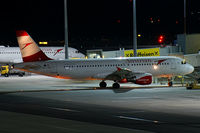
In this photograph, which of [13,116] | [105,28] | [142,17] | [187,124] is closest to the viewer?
[187,124]

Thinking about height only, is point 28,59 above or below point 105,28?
below

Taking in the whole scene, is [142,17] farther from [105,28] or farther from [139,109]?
[139,109]

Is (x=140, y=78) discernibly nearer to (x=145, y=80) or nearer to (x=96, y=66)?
(x=145, y=80)

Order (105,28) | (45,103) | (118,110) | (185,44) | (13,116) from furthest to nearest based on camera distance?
(105,28) → (185,44) → (45,103) → (118,110) → (13,116)

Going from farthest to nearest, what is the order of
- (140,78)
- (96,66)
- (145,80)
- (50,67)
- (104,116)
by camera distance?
(96,66)
(50,67)
(140,78)
(145,80)
(104,116)

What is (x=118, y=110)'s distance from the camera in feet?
74.2

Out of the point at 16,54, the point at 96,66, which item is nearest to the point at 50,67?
the point at 96,66

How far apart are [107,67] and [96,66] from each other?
117 cm

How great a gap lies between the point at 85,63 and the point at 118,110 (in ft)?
59.6

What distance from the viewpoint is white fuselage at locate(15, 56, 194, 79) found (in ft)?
131

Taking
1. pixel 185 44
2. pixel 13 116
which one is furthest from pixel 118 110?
pixel 185 44

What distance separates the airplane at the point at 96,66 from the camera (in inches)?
1547

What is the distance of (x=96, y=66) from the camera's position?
40.3m

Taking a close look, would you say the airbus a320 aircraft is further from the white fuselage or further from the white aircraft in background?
the white fuselage
